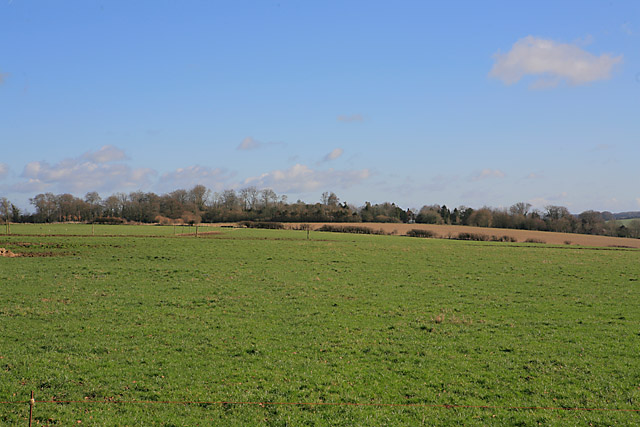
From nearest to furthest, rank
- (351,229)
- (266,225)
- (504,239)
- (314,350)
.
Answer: (314,350) → (504,239) → (351,229) → (266,225)

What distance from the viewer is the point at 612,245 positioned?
276 feet

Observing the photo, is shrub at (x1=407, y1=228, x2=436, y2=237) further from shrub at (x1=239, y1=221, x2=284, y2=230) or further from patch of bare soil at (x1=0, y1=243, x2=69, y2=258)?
patch of bare soil at (x1=0, y1=243, x2=69, y2=258)

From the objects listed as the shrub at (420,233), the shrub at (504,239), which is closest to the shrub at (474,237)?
the shrub at (504,239)

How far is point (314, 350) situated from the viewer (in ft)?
46.7

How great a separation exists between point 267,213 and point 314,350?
130859 mm

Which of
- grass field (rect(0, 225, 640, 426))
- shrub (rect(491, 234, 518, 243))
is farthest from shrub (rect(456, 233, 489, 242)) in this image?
grass field (rect(0, 225, 640, 426))

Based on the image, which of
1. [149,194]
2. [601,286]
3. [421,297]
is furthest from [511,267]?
[149,194]

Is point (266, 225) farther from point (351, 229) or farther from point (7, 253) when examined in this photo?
point (7, 253)

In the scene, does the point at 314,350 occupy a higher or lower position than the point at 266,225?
lower

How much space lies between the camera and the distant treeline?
127000 millimetres

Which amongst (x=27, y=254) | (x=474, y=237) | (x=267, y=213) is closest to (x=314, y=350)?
(x=27, y=254)

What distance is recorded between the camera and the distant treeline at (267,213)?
127 m

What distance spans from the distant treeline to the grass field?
10461 centimetres

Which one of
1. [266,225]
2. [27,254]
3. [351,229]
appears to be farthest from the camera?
[266,225]
